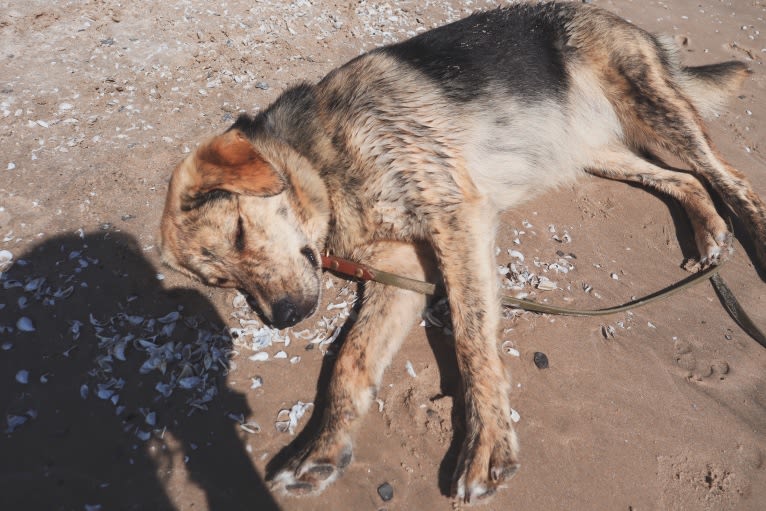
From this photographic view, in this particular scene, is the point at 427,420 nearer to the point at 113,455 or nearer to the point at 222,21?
the point at 113,455

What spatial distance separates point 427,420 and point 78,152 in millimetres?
3255

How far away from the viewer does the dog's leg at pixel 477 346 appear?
224cm

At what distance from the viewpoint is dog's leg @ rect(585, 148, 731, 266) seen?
10.7 ft

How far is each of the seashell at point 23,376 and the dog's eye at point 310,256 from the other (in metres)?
1.58

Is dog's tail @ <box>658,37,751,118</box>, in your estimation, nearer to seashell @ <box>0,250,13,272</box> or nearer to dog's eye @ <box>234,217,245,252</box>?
dog's eye @ <box>234,217,245,252</box>

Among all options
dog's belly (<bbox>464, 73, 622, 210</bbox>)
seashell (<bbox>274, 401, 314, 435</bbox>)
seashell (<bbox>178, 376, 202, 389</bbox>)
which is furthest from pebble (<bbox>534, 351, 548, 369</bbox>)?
seashell (<bbox>178, 376, 202, 389</bbox>)

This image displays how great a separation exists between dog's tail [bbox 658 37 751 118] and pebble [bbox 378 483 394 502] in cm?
364

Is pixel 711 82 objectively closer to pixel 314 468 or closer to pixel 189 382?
pixel 314 468

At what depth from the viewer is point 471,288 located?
2691 mm

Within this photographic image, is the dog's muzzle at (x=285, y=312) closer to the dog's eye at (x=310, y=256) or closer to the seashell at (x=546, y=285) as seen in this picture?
the dog's eye at (x=310, y=256)

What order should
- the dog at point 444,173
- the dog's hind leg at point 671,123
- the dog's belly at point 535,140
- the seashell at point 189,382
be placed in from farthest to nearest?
the dog's hind leg at point 671,123 < the dog's belly at point 535,140 < the seashell at point 189,382 < the dog at point 444,173

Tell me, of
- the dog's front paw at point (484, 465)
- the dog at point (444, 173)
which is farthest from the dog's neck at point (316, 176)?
the dog's front paw at point (484, 465)

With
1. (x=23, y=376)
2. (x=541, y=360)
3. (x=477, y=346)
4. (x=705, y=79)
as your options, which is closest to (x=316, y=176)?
(x=477, y=346)

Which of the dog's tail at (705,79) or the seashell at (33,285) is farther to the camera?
the dog's tail at (705,79)
